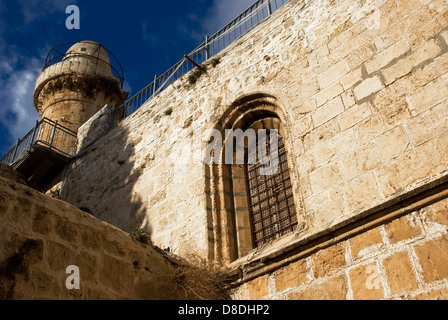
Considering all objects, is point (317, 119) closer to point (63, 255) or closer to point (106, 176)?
point (63, 255)

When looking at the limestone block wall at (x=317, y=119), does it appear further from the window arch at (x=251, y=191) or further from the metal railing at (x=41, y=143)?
the metal railing at (x=41, y=143)

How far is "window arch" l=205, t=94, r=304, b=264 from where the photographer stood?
540 cm

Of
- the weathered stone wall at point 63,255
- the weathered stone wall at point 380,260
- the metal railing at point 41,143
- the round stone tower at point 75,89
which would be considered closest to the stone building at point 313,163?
the weathered stone wall at point 380,260

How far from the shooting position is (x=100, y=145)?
9.04m

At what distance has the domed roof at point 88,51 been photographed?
1544cm

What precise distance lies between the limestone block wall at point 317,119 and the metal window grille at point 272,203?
0.37 metres

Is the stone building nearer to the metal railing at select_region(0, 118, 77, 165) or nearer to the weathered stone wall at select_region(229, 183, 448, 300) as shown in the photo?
the weathered stone wall at select_region(229, 183, 448, 300)

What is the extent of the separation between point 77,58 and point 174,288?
40.0 feet

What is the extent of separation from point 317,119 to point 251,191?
139 cm

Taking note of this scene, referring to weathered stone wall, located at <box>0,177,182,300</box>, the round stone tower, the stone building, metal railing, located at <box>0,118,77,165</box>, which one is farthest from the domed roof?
weathered stone wall, located at <box>0,177,182,300</box>

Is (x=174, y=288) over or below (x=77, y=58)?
below
